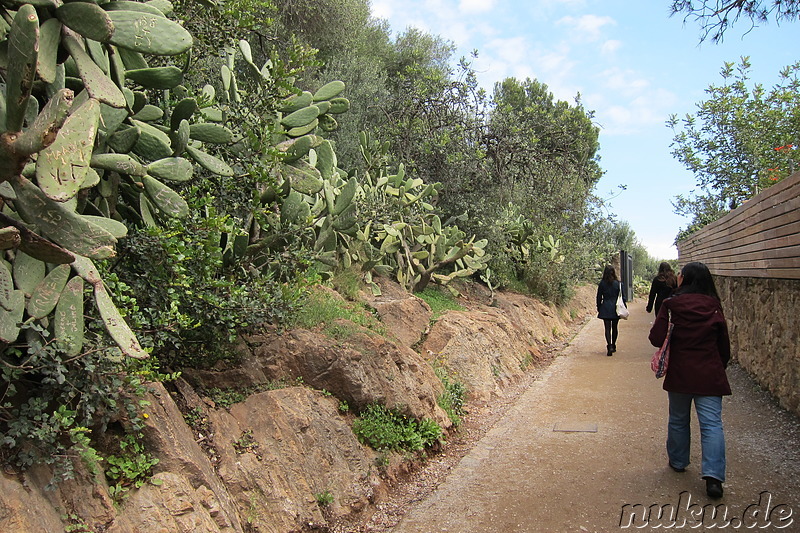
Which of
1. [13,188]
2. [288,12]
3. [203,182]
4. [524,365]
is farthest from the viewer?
[288,12]

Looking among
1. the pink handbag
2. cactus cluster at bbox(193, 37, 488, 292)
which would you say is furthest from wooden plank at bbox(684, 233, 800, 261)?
cactus cluster at bbox(193, 37, 488, 292)

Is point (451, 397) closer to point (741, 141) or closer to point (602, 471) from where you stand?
point (602, 471)

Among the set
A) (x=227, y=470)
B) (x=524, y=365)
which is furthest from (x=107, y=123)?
(x=524, y=365)

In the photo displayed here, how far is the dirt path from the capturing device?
4.42 metres

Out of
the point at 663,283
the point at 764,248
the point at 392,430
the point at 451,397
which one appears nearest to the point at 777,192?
the point at 764,248

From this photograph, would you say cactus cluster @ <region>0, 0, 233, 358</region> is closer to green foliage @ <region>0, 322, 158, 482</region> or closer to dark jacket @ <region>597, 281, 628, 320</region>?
green foliage @ <region>0, 322, 158, 482</region>

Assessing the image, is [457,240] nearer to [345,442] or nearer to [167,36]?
[345,442]

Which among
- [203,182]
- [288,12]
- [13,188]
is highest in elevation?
[288,12]

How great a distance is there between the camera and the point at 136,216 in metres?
4.58

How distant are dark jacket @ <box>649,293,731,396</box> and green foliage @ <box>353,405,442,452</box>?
2.16 meters

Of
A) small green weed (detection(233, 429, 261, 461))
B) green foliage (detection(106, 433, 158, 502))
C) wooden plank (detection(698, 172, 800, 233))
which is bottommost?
small green weed (detection(233, 429, 261, 461))

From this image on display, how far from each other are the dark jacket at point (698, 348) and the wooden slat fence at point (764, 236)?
6.31ft

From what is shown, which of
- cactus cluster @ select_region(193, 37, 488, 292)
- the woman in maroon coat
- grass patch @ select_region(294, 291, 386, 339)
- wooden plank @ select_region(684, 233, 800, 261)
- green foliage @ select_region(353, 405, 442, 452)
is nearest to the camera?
the woman in maroon coat

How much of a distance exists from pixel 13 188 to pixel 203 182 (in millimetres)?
2057
